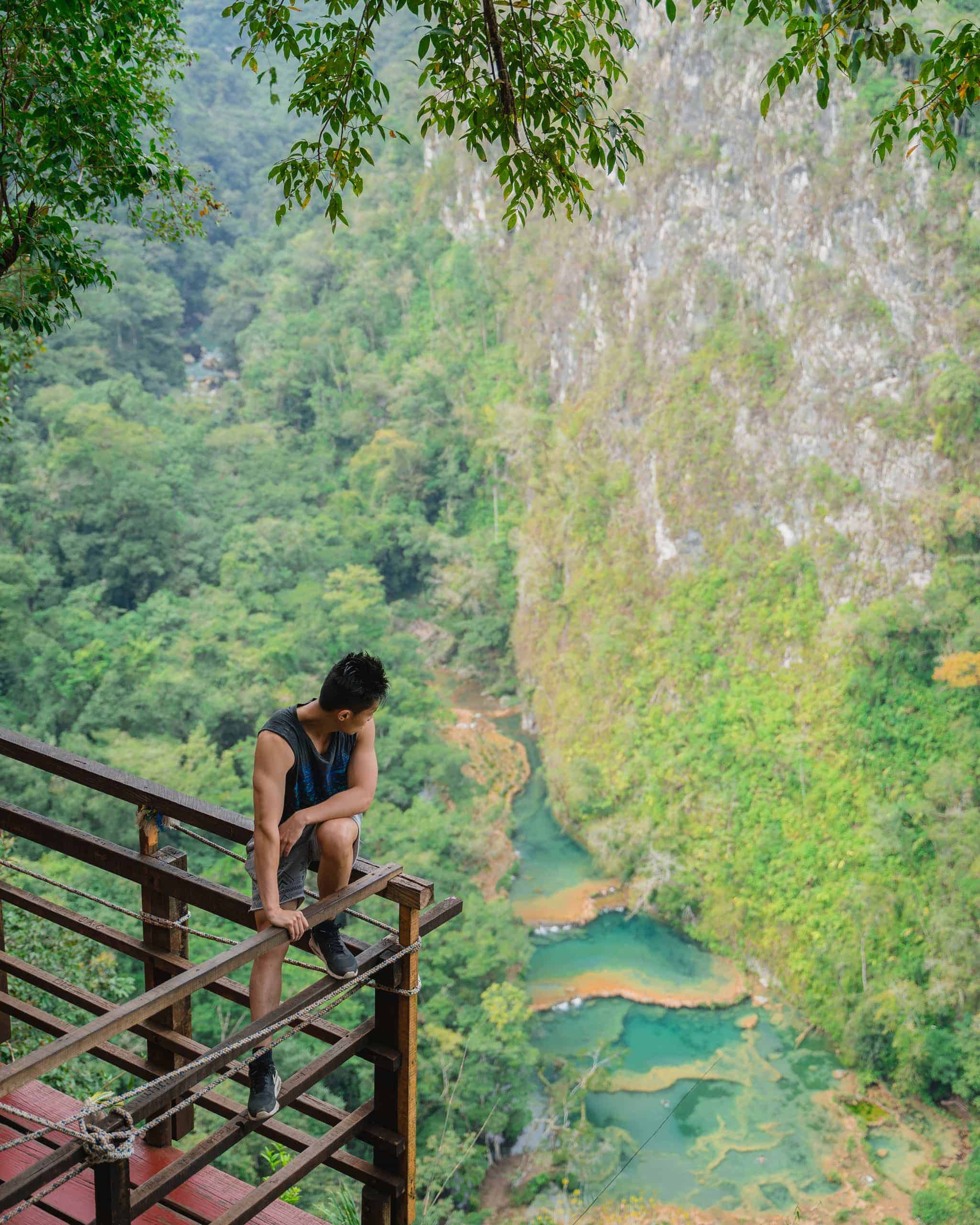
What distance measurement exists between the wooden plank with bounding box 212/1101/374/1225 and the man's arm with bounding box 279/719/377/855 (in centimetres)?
51

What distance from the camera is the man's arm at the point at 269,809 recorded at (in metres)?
1.96

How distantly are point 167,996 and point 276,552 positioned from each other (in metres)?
18.8

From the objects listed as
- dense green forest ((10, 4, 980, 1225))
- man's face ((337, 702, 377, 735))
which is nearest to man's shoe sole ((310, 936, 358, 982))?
man's face ((337, 702, 377, 735))

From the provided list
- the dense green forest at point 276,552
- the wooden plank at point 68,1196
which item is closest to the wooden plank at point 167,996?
the wooden plank at point 68,1196

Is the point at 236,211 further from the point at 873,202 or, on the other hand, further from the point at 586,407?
the point at 873,202

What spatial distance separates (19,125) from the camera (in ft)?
12.0

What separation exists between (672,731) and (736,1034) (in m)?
4.69

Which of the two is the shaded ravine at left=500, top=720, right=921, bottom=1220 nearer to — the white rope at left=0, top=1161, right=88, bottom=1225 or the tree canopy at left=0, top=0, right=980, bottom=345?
the tree canopy at left=0, top=0, right=980, bottom=345

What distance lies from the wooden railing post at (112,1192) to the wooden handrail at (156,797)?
60 centimetres

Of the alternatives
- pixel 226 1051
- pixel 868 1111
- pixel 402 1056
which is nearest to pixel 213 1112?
pixel 402 1056

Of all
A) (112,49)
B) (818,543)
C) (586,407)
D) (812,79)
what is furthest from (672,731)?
(112,49)

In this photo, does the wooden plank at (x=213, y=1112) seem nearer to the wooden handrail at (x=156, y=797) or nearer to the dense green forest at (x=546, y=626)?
the wooden handrail at (x=156, y=797)

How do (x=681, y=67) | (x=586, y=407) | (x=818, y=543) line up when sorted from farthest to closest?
(x=586, y=407), (x=681, y=67), (x=818, y=543)

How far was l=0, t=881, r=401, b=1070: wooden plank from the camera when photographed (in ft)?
6.76
